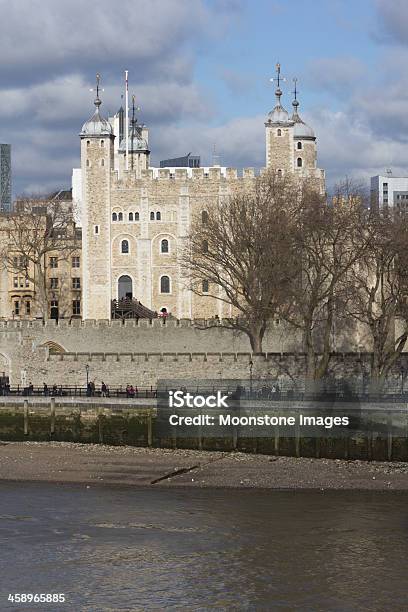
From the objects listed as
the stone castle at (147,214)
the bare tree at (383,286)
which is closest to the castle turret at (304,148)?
the stone castle at (147,214)

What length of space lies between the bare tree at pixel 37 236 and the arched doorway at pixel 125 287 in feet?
14.4

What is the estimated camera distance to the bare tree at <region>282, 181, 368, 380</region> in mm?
62969

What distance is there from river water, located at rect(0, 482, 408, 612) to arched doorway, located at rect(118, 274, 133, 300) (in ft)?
132

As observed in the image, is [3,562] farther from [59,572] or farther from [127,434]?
[127,434]

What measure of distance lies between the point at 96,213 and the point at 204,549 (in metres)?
50.2

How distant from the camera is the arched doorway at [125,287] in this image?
85.1 metres

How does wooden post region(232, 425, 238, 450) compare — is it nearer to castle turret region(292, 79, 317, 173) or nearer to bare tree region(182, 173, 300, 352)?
bare tree region(182, 173, 300, 352)

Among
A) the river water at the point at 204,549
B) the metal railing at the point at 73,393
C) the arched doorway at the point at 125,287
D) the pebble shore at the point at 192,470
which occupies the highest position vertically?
the arched doorway at the point at 125,287

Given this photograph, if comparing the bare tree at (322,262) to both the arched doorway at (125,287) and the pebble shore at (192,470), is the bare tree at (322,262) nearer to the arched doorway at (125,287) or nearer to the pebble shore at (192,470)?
the pebble shore at (192,470)

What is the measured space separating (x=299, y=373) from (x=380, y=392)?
775 centimetres

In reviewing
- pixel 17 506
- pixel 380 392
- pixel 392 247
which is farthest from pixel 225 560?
pixel 392 247

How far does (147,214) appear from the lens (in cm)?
8469

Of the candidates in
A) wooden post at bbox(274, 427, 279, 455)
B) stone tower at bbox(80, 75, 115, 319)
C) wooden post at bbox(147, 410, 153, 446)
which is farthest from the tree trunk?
stone tower at bbox(80, 75, 115, 319)

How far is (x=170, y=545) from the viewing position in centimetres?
3634
